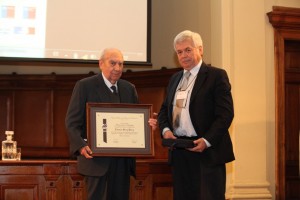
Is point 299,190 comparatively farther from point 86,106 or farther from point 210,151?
point 86,106

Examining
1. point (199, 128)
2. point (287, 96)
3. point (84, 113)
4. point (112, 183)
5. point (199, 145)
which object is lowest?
point (112, 183)

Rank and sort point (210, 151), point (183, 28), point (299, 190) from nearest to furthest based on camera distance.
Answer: point (210, 151) → point (299, 190) → point (183, 28)

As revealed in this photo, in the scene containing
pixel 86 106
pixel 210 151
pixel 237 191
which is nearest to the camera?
pixel 210 151

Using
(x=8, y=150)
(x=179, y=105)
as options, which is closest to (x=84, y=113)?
(x=179, y=105)

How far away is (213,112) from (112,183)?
33.5 inches

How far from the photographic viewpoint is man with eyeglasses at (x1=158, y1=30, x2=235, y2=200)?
337cm

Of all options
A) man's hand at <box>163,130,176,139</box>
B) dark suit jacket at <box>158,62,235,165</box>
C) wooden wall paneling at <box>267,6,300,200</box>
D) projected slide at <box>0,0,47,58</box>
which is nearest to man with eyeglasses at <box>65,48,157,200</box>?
man's hand at <box>163,130,176,139</box>

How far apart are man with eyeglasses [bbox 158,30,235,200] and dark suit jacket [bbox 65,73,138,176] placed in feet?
1.35

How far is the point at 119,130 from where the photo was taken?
146 inches

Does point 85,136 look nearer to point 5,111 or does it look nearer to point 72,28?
point 72,28

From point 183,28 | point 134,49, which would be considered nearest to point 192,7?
point 183,28

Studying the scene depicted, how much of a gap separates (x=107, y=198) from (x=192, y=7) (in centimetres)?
296

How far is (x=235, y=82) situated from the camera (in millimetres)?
5102

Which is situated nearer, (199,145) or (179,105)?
(199,145)
